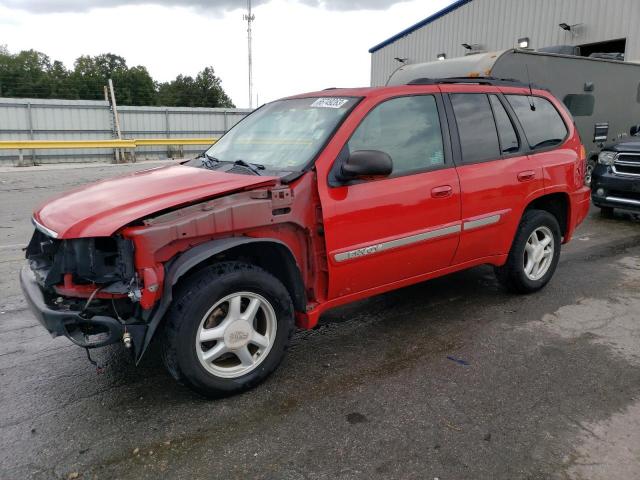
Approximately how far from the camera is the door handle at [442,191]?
381 centimetres

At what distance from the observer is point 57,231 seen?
2.88 meters

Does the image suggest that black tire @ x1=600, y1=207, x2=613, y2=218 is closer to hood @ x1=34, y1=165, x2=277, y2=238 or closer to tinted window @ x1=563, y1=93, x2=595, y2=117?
tinted window @ x1=563, y1=93, x2=595, y2=117

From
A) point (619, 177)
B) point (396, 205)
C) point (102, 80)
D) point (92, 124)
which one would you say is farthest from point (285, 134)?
point (102, 80)

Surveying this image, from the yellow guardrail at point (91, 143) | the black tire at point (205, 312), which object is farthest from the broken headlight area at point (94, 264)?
the yellow guardrail at point (91, 143)

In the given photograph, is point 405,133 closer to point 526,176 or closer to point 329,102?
point 329,102

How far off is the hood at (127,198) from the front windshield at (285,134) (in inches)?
13.9

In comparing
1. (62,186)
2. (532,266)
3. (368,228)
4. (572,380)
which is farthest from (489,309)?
(62,186)

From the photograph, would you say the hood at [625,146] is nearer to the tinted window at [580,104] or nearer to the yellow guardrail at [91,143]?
the tinted window at [580,104]

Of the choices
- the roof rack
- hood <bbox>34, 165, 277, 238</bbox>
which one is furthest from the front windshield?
the roof rack

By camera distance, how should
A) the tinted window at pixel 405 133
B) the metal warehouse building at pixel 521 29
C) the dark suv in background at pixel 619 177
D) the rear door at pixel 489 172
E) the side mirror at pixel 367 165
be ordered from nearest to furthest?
the side mirror at pixel 367 165 < the tinted window at pixel 405 133 < the rear door at pixel 489 172 < the dark suv in background at pixel 619 177 < the metal warehouse building at pixel 521 29

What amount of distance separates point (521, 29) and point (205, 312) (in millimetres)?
18357

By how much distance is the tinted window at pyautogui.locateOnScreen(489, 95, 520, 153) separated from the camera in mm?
4391

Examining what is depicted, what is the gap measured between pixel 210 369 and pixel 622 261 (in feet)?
16.7

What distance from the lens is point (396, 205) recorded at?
11.8 ft
